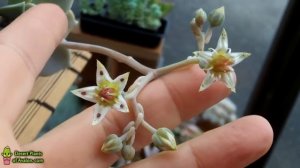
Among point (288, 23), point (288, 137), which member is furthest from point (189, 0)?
point (288, 137)

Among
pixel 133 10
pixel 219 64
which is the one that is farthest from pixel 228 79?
pixel 133 10

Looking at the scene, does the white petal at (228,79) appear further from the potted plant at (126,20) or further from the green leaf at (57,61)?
the potted plant at (126,20)

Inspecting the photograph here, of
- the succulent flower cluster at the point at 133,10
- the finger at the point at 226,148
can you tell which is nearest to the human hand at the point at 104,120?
the finger at the point at 226,148

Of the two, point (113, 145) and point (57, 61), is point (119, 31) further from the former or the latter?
point (113, 145)

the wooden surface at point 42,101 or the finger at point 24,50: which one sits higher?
the finger at point 24,50

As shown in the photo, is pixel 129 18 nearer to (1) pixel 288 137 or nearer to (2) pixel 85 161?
(1) pixel 288 137

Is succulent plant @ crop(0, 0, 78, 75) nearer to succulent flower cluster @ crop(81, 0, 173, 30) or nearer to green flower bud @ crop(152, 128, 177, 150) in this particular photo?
green flower bud @ crop(152, 128, 177, 150)
